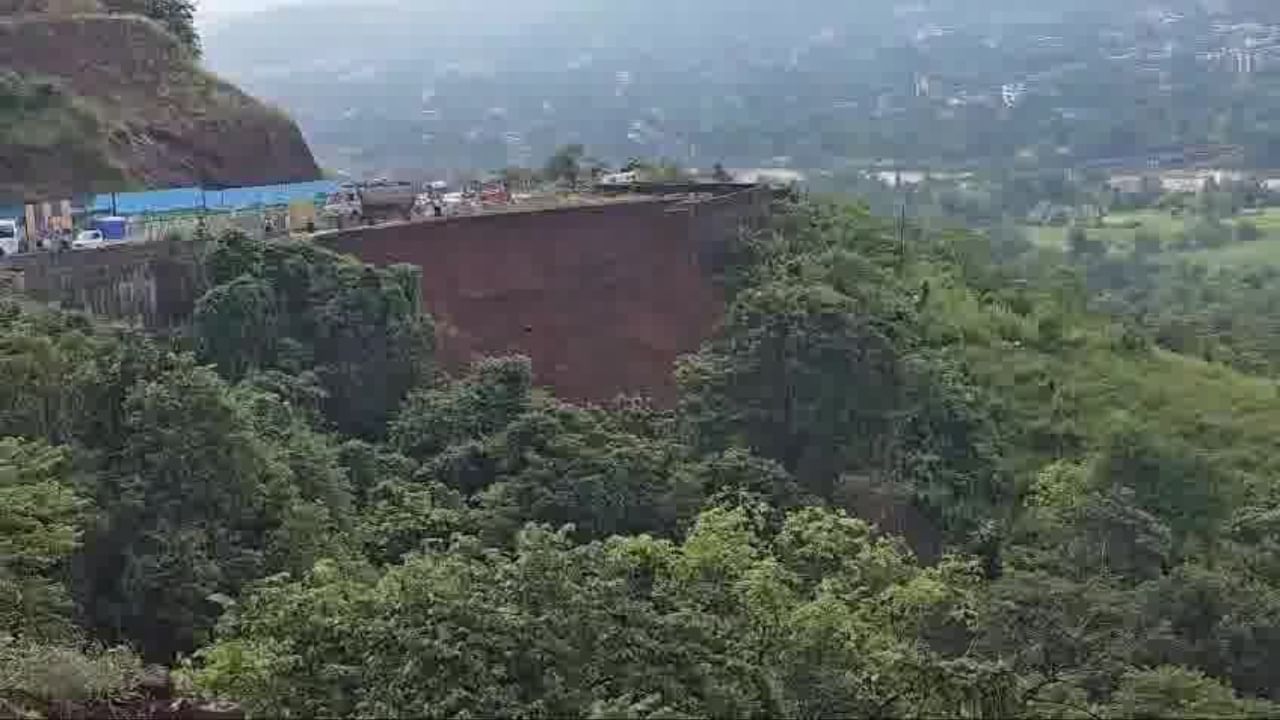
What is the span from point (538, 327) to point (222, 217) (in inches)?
213

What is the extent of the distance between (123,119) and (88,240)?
172 inches

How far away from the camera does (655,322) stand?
92.7ft

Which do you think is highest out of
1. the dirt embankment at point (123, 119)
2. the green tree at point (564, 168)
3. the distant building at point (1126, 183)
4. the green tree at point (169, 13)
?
the green tree at point (169, 13)

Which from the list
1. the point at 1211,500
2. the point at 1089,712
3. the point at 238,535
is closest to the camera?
the point at 1089,712

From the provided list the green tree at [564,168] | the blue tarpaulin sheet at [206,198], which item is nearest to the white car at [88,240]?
the blue tarpaulin sheet at [206,198]

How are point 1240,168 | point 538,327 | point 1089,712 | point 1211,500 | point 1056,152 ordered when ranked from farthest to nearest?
point 1056,152 → point 1240,168 → point 538,327 → point 1211,500 → point 1089,712

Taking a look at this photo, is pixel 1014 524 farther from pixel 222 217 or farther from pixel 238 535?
pixel 222 217

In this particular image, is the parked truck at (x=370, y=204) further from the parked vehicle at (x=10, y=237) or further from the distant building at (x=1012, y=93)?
the distant building at (x=1012, y=93)

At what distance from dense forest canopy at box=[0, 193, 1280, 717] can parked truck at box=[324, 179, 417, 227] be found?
3875mm

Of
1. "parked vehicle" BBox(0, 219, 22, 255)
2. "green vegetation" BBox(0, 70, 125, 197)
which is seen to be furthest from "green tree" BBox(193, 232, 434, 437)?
"green vegetation" BBox(0, 70, 125, 197)

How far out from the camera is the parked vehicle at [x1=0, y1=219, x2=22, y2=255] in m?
23.3

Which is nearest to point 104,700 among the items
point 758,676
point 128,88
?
point 758,676

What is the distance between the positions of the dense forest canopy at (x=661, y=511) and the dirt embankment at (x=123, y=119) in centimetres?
434

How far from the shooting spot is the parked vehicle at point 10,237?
2334 centimetres
